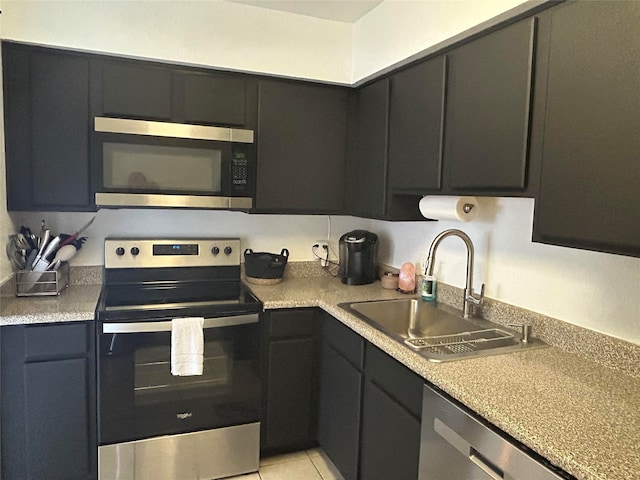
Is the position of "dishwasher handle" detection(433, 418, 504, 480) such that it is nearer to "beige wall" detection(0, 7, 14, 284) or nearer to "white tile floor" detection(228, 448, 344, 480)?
"white tile floor" detection(228, 448, 344, 480)

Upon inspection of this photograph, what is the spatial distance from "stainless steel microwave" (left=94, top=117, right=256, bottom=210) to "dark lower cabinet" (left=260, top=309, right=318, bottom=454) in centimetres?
67

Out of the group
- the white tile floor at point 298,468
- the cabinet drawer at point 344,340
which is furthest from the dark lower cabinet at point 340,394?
the white tile floor at point 298,468

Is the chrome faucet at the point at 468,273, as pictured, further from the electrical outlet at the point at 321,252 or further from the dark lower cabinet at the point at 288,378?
the electrical outlet at the point at 321,252

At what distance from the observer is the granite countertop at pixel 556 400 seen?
1057 mm

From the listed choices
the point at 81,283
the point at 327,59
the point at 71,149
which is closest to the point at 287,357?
the point at 81,283

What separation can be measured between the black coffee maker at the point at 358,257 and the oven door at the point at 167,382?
720 millimetres

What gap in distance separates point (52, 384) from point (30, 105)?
4.12ft

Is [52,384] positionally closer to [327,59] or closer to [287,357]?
[287,357]

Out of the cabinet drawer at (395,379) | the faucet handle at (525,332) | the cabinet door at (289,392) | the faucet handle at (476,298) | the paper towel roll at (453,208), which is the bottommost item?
the cabinet door at (289,392)

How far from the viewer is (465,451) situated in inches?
53.7

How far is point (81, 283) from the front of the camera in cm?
256

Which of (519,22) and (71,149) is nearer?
(519,22)

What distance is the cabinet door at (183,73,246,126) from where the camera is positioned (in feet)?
7.79

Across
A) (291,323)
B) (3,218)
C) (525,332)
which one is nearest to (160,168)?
(3,218)
